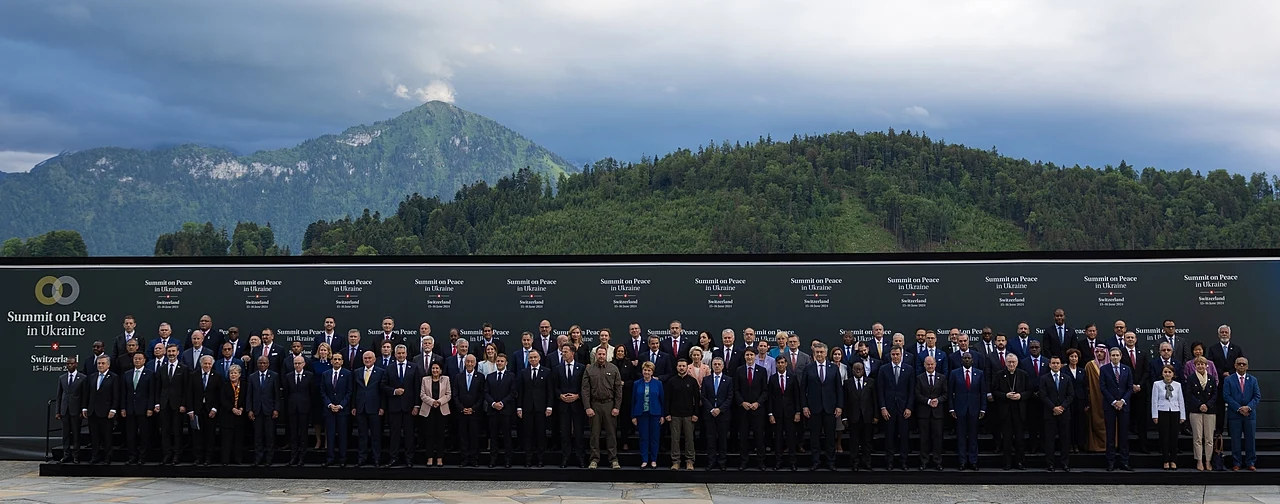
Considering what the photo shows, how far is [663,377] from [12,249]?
73.7m

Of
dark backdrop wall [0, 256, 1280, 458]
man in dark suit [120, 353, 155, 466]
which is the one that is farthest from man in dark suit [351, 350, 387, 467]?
man in dark suit [120, 353, 155, 466]

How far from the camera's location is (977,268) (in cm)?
1369

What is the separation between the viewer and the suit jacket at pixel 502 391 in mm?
11922

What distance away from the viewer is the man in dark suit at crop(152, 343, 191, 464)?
1227 cm

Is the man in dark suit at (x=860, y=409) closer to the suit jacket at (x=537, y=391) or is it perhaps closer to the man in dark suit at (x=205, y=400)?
the suit jacket at (x=537, y=391)

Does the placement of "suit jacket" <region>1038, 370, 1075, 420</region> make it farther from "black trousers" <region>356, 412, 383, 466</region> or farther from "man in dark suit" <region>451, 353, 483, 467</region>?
"black trousers" <region>356, 412, 383, 466</region>

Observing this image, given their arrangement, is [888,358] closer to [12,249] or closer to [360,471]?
[360,471]

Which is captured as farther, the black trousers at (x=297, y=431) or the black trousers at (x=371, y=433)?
the black trousers at (x=297, y=431)

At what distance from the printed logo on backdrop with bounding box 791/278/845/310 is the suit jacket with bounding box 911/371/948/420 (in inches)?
95.5

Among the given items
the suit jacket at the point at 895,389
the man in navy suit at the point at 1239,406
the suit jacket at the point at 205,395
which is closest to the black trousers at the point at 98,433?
the suit jacket at the point at 205,395

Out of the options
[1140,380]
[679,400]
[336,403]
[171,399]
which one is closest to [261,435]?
[336,403]

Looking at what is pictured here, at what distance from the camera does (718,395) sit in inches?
463

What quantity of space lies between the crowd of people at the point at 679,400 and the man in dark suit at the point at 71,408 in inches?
1.1

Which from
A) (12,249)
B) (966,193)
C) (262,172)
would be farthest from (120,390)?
(262,172)
